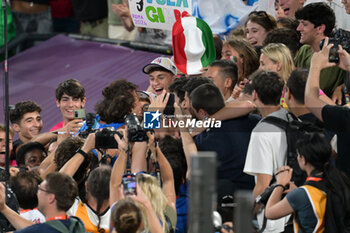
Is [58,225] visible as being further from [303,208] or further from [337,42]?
[337,42]

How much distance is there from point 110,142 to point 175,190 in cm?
60

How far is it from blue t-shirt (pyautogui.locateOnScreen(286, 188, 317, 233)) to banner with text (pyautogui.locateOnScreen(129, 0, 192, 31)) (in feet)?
10.1

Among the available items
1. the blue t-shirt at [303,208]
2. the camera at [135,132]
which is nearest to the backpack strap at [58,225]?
the camera at [135,132]

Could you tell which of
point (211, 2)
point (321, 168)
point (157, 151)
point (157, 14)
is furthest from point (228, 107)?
point (211, 2)

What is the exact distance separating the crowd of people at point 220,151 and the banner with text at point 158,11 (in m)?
0.88

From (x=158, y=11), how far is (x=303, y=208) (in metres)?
3.42

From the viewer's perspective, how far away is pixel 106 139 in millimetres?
6121

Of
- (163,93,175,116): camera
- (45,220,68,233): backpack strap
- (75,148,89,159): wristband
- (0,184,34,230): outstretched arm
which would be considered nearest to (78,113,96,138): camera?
(75,148,89,159): wristband

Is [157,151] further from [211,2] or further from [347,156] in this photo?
[211,2]

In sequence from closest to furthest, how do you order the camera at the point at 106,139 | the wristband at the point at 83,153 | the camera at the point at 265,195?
1. the camera at the point at 265,195
2. the camera at the point at 106,139
3. the wristband at the point at 83,153

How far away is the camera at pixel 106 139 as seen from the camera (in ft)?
20.0

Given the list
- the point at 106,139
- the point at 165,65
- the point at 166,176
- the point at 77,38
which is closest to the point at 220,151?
the point at 166,176

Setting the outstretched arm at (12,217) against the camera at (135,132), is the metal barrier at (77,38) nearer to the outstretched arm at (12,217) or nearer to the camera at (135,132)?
the camera at (135,132)

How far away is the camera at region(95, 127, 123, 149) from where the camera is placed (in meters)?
6.11
